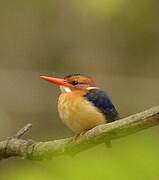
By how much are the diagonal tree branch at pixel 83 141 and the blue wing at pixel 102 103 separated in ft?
0.77

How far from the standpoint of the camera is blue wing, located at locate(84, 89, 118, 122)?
2.06 meters

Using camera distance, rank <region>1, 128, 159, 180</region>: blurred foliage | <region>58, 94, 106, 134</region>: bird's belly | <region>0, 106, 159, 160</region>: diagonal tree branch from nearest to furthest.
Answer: <region>1, 128, 159, 180</region>: blurred foliage < <region>0, 106, 159, 160</region>: diagonal tree branch < <region>58, 94, 106, 134</region>: bird's belly

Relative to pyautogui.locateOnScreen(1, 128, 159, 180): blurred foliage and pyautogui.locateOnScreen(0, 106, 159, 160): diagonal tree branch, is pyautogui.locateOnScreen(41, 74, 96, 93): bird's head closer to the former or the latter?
pyautogui.locateOnScreen(0, 106, 159, 160): diagonal tree branch

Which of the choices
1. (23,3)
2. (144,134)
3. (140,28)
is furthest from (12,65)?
(144,134)

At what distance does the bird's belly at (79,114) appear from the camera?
6.65ft

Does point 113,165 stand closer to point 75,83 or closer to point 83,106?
point 83,106

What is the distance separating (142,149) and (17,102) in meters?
4.81

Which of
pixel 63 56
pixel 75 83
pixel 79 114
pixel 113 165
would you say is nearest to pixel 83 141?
pixel 79 114

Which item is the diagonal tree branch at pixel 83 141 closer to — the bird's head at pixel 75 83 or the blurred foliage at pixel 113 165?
the blurred foliage at pixel 113 165

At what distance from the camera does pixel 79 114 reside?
2.10m

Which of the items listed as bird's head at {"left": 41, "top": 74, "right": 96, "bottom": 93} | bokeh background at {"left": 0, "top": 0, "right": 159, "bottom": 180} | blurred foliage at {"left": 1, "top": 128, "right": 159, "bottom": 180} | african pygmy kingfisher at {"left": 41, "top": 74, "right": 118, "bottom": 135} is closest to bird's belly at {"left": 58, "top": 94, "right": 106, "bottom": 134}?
african pygmy kingfisher at {"left": 41, "top": 74, "right": 118, "bottom": 135}

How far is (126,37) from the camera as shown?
6.74 metres

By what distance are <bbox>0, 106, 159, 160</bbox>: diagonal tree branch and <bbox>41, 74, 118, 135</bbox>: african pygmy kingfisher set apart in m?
0.14

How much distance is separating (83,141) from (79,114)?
0.41 m
